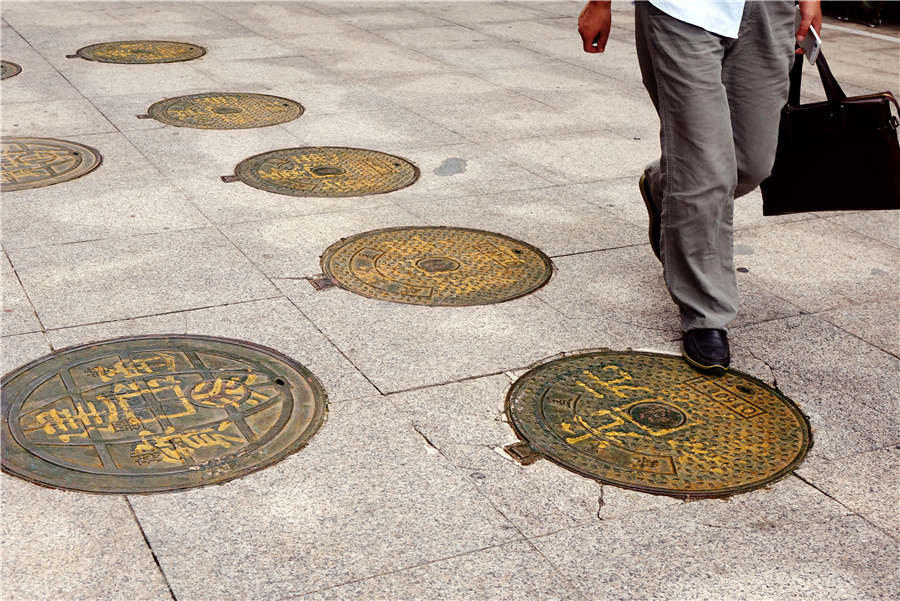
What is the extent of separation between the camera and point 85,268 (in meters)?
4.57

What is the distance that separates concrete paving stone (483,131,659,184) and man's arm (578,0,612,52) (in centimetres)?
206

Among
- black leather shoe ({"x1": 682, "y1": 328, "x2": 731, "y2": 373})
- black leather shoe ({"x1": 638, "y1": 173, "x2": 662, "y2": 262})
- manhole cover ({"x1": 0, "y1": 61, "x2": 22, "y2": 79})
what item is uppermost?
black leather shoe ({"x1": 638, "y1": 173, "x2": 662, "y2": 262})

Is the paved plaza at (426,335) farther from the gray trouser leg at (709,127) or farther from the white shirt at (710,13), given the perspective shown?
the white shirt at (710,13)

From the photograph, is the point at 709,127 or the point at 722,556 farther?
the point at 709,127

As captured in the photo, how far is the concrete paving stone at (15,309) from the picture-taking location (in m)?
3.99

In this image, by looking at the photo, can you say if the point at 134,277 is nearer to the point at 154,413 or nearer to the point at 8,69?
the point at 154,413

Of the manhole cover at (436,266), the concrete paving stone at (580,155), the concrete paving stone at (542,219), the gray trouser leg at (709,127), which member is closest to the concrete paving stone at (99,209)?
the manhole cover at (436,266)

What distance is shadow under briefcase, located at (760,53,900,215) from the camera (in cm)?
404

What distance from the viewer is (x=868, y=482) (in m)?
3.29

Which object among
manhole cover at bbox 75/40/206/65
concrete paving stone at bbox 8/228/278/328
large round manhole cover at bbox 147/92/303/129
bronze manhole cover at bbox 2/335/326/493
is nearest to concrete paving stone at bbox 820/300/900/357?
bronze manhole cover at bbox 2/335/326/493

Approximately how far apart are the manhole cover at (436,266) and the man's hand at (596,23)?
1.08 metres

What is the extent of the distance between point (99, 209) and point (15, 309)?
4.02 ft

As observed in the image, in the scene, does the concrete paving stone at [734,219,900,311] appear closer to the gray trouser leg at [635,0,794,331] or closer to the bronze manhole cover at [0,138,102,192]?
the gray trouser leg at [635,0,794,331]

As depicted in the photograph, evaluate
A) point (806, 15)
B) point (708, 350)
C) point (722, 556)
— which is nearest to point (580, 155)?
point (806, 15)
